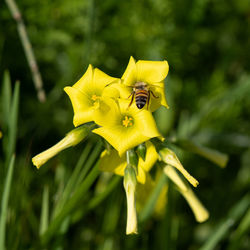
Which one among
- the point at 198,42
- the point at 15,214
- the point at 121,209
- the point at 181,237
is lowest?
the point at 181,237

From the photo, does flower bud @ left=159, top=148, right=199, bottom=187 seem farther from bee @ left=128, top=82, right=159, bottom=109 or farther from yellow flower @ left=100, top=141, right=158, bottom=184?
bee @ left=128, top=82, right=159, bottom=109

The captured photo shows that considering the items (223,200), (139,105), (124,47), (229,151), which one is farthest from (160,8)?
(139,105)

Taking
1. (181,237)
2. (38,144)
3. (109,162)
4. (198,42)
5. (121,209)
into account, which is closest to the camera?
(109,162)

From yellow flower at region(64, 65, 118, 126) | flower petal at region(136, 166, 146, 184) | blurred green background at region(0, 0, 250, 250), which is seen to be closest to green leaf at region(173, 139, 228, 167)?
flower petal at region(136, 166, 146, 184)

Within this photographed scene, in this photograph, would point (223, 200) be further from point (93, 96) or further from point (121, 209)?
point (93, 96)

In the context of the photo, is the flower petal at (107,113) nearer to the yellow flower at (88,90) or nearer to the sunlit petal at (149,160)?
the yellow flower at (88,90)

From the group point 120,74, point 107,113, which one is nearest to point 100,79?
point 107,113

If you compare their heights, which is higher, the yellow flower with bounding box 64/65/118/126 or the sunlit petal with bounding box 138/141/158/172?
the yellow flower with bounding box 64/65/118/126
